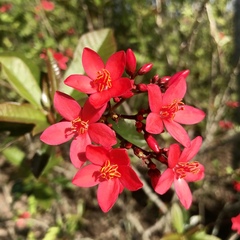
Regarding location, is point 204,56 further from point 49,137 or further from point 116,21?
point 49,137

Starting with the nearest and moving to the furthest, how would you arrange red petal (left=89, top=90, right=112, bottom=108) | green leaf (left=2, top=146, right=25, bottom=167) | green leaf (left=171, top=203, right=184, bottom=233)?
red petal (left=89, top=90, right=112, bottom=108) < green leaf (left=171, top=203, right=184, bottom=233) < green leaf (left=2, top=146, right=25, bottom=167)

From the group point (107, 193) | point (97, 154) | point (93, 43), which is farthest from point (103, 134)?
point (93, 43)

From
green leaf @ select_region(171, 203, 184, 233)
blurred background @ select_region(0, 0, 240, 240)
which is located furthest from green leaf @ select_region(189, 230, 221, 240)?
green leaf @ select_region(171, 203, 184, 233)

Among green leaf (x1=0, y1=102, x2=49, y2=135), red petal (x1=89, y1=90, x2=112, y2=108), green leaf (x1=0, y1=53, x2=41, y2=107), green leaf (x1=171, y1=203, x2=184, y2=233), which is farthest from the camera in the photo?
green leaf (x1=171, y1=203, x2=184, y2=233)

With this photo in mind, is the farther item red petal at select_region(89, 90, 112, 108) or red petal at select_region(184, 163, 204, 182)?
red petal at select_region(184, 163, 204, 182)

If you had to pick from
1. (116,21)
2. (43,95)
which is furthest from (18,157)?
(116,21)

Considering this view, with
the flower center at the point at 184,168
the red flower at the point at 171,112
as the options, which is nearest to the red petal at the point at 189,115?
the red flower at the point at 171,112

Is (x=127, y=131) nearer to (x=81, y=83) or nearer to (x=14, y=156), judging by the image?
(x=81, y=83)

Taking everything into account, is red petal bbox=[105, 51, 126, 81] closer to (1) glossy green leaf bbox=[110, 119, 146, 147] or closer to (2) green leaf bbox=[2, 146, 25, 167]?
(1) glossy green leaf bbox=[110, 119, 146, 147]
